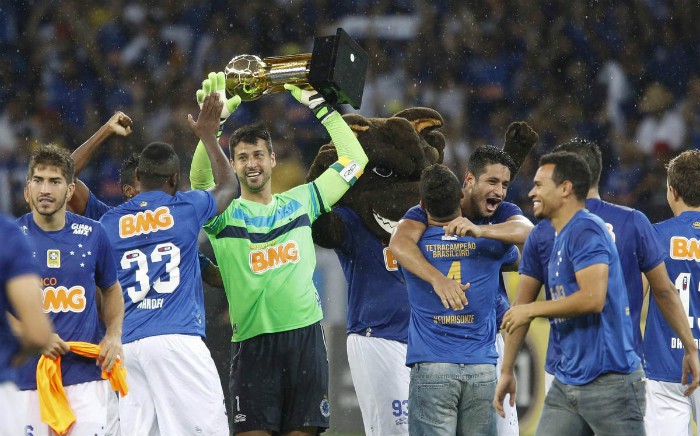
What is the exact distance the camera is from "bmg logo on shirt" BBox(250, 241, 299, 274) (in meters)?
5.66

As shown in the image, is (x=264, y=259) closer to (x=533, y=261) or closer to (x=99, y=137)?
(x=99, y=137)

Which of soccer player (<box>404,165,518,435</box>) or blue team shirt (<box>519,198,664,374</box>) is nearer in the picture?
blue team shirt (<box>519,198,664,374</box>)

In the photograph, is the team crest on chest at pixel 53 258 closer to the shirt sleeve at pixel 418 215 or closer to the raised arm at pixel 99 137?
the raised arm at pixel 99 137

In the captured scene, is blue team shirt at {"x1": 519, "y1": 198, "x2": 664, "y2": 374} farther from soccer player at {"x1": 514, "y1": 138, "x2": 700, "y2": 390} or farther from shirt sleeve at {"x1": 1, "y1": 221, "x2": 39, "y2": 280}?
shirt sleeve at {"x1": 1, "y1": 221, "x2": 39, "y2": 280}

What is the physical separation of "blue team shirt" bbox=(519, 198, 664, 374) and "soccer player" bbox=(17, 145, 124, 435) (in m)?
2.05

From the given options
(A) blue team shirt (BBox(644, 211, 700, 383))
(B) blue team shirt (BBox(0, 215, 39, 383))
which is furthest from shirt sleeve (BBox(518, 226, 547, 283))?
(B) blue team shirt (BBox(0, 215, 39, 383))

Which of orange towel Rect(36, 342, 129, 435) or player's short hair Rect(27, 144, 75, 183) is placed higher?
player's short hair Rect(27, 144, 75, 183)

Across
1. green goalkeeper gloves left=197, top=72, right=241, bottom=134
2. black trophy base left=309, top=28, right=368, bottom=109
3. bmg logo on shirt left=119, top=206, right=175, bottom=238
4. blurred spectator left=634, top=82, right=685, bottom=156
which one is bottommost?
Answer: bmg logo on shirt left=119, top=206, right=175, bottom=238

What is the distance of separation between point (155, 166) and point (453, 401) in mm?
2033

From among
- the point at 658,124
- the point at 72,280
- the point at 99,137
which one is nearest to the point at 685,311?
the point at 72,280

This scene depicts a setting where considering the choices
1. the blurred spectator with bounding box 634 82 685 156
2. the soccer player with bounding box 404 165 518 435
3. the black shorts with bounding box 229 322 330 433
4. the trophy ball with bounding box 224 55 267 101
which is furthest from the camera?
the blurred spectator with bounding box 634 82 685 156

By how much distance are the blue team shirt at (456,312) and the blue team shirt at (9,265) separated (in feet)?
7.33

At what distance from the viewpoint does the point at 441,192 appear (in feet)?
16.8

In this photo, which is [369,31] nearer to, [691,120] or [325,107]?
[691,120]
